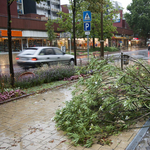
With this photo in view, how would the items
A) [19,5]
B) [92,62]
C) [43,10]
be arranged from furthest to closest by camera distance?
[43,10] < [19,5] < [92,62]

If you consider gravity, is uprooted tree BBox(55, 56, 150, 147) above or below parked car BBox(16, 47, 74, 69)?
below

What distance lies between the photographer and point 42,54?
12234mm

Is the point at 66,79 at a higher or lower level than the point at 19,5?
lower

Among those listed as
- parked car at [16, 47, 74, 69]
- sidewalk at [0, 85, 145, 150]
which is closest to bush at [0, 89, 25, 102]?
sidewalk at [0, 85, 145, 150]

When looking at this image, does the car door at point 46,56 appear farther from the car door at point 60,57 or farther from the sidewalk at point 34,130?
the sidewalk at point 34,130

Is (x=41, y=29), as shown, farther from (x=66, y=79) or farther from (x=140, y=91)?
(x=140, y=91)

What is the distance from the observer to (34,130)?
4211 mm

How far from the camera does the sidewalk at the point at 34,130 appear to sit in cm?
355

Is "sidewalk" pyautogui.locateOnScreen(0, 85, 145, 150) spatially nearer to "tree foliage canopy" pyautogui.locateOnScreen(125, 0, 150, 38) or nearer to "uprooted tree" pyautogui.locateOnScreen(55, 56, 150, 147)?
"uprooted tree" pyautogui.locateOnScreen(55, 56, 150, 147)

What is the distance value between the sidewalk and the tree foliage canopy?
189ft

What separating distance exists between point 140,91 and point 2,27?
28671 millimetres

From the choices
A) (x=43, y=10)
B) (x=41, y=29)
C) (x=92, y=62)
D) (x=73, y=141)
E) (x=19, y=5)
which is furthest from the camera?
(x=43, y=10)

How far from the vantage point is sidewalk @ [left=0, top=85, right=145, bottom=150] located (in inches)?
140

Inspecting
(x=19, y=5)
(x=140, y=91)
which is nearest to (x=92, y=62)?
(x=140, y=91)
